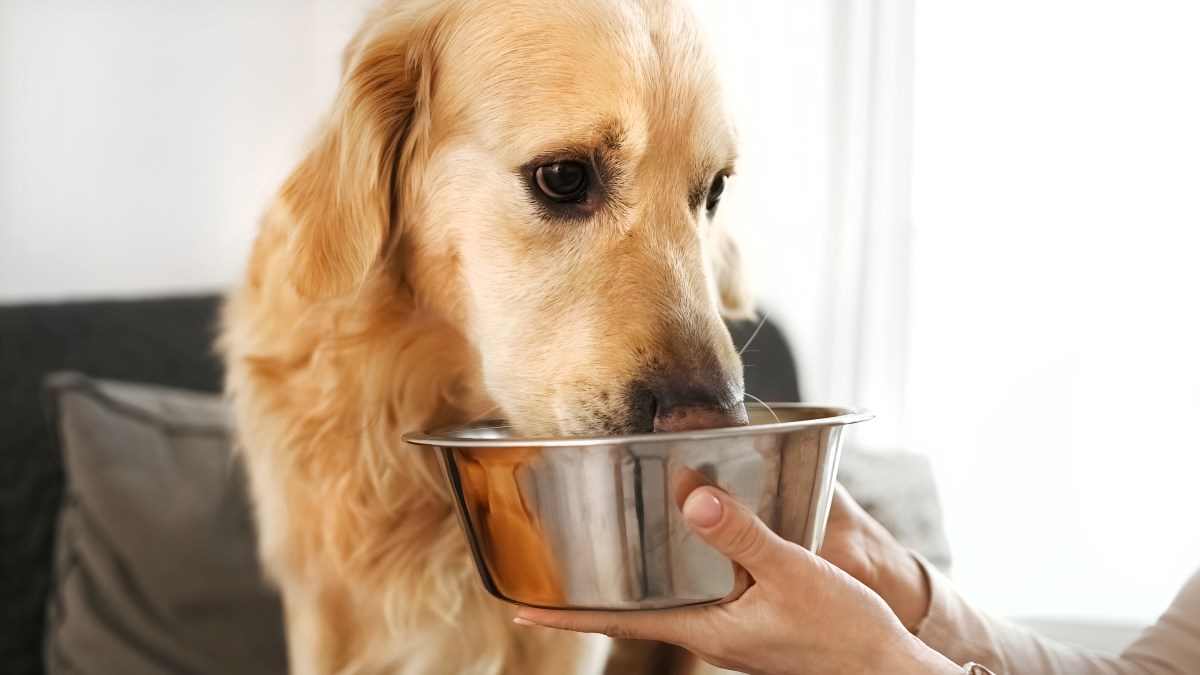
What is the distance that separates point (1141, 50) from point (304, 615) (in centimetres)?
198

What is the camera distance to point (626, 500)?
791 mm

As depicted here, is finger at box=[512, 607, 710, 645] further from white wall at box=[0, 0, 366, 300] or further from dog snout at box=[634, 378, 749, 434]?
white wall at box=[0, 0, 366, 300]

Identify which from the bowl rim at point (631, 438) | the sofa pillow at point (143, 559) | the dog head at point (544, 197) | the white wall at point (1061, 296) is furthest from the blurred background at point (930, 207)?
the bowl rim at point (631, 438)

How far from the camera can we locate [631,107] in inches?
41.3

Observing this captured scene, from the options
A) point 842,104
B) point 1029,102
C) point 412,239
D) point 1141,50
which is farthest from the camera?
point 842,104

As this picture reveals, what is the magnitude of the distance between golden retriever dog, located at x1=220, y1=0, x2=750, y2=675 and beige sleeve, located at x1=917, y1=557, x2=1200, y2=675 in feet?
1.39

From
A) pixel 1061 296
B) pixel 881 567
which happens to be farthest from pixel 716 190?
pixel 1061 296

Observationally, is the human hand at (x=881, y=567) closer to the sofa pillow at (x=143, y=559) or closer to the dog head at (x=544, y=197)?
the dog head at (x=544, y=197)

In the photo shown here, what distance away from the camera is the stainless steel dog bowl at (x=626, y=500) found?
30.6 inches

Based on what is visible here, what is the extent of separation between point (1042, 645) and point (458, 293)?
857 millimetres

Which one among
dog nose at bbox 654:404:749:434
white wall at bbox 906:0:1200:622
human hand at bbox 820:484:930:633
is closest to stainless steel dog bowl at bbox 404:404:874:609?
dog nose at bbox 654:404:749:434

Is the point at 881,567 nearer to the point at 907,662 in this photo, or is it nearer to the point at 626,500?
the point at 907,662

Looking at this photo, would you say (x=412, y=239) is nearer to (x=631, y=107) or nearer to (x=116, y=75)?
(x=631, y=107)

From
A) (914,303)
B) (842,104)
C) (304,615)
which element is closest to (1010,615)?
(914,303)
